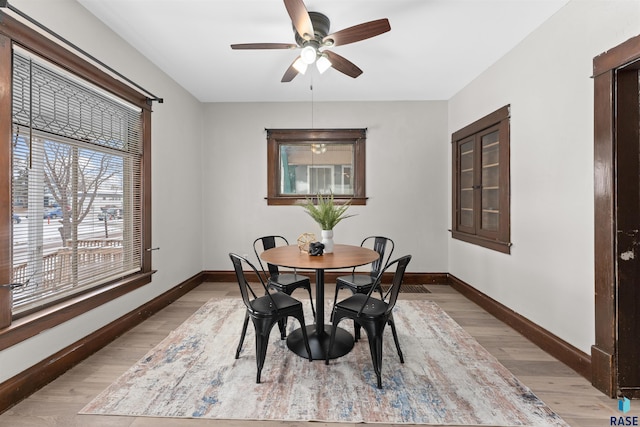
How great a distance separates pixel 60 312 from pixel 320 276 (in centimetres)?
186

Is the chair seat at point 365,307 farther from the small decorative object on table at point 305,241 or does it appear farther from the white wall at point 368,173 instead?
the white wall at point 368,173

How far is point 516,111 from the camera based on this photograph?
278 centimetres

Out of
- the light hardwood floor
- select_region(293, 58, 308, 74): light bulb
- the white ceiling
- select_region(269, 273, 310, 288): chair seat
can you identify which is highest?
the white ceiling

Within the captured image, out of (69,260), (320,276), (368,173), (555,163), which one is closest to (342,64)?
(320,276)

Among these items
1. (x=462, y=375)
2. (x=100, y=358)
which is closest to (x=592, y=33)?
(x=462, y=375)

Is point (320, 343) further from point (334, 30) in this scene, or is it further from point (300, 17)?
point (334, 30)

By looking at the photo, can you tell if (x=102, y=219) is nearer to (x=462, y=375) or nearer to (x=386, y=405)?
(x=386, y=405)

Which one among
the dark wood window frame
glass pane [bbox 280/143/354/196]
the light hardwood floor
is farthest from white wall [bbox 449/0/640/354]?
the dark wood window frame

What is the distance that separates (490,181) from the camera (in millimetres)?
3316

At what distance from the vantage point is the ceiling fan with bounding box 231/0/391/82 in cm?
185

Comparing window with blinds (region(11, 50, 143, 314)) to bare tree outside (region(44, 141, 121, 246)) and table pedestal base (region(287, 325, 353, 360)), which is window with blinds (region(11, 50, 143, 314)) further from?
table pedestal base (region(287, 325, 353, 360))

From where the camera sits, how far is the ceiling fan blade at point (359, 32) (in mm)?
1895

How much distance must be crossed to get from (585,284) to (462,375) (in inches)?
43.4

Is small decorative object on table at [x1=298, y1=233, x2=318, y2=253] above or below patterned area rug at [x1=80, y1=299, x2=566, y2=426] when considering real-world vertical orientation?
above
